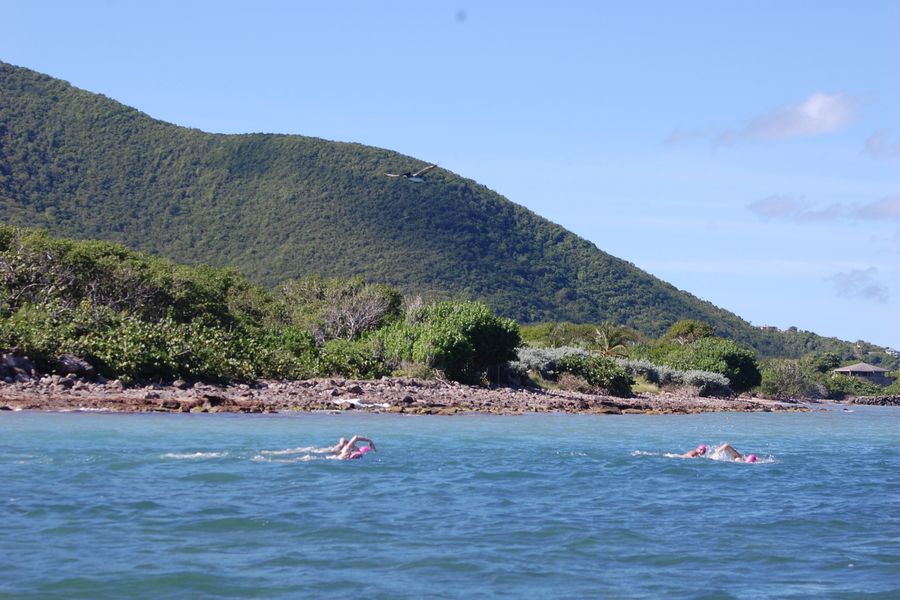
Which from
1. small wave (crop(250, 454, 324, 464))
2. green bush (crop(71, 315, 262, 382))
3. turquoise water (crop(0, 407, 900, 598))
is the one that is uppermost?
green bush (crop(71, 315, 262, 382))

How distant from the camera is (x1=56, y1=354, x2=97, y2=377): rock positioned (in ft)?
106

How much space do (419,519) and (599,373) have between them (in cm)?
3825

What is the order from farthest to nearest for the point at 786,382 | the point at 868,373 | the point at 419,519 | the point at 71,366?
the point at 868,373
the point at 786,382
the point at 71,366
the point at 419,519

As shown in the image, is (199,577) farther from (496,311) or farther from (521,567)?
(496,311)

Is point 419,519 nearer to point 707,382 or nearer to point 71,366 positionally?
→ point 71,366

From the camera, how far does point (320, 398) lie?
115ft

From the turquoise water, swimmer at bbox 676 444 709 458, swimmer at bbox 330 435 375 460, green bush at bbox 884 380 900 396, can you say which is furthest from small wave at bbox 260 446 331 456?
green bush at bbox 884 380 900 396

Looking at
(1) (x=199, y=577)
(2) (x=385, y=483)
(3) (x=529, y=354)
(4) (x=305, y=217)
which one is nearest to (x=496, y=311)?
(4) (x=305, y=217)

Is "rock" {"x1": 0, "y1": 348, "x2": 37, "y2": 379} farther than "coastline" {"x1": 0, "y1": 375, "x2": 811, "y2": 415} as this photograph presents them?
Yes

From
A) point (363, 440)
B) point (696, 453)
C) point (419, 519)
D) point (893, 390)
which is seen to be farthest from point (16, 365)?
point (893, 390)

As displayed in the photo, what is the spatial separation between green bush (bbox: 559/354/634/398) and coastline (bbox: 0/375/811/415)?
176 cm

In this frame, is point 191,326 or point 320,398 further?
point 191,326

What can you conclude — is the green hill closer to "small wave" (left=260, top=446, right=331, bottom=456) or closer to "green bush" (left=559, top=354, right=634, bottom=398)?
"green bush" (left=559, top=354, right=634, bottom=398)

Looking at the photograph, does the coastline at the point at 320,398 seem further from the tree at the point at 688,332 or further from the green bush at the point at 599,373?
the tree at the point at 688,332
